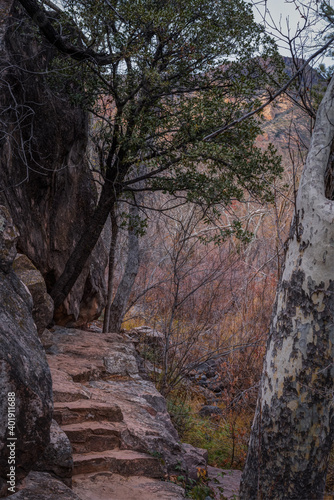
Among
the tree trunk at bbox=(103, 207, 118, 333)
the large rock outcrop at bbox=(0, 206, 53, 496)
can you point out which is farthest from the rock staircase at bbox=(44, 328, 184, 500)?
the tree trunk at bbox=(103, 207, 118, 333)

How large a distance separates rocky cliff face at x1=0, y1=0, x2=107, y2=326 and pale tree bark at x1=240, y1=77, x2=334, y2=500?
12.0 feet

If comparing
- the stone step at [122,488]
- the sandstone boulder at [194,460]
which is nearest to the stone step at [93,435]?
the stone step at [122,488]

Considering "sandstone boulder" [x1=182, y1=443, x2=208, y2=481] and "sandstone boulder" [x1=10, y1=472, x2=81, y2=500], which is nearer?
"sandstone boulder" [x1=10, y1=472, x2=81, y2=500]

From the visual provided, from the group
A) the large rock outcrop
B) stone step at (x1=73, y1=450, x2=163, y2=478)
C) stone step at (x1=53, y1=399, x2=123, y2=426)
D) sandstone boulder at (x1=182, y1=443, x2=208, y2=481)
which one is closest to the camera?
the large rock outcrop

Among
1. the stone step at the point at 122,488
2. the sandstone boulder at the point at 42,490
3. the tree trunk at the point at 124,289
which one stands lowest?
the stone step at the point at 122,488

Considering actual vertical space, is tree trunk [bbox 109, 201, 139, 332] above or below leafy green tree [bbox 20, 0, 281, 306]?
below

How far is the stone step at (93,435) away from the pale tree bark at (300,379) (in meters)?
1.78

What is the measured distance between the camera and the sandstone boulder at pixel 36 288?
6.34m

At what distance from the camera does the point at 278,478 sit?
3.27 metres

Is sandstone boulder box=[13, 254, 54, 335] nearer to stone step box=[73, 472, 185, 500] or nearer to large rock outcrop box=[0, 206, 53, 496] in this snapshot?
stone step box=[73, 472, 185, 500]

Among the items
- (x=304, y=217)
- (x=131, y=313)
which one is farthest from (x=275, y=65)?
(x=131, y=313)

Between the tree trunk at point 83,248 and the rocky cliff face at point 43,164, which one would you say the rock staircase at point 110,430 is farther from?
the rocky cliff face at point 43,164

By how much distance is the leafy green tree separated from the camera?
6152 mm

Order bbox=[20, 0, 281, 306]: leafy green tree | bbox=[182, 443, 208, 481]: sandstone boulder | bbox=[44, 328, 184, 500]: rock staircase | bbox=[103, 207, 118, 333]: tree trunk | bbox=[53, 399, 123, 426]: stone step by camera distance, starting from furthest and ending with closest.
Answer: bbox=[103, 207, 118, 333]: tree trunk, bbox=[20, 0, 281, 306]: leafy green tree, bbox=[182, 443, 208, 481]: sandstone boulder, bbox=[53, 399, 123, 426]: stone step, bbox=[44, 328, 184, 500]: rock staircase
